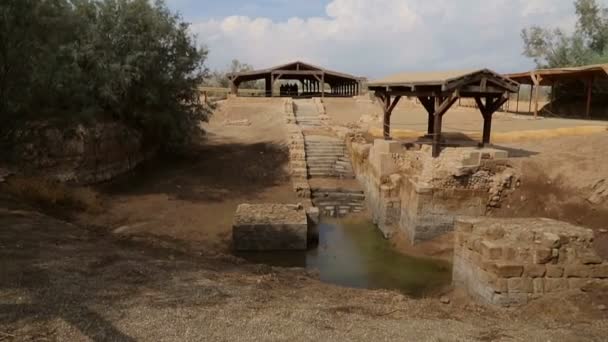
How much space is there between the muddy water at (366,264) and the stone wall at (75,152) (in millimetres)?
6357

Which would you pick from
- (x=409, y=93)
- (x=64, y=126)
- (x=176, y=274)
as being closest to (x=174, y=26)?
(x=64, y=126)

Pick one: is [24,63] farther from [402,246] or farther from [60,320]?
[402,246]

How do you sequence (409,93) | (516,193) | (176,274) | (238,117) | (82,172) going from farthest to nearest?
(238,117) → (82,172) → (409,93) → (516,193) → (176,274)

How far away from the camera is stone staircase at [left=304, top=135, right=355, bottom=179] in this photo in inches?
670

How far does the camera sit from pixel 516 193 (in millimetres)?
11055

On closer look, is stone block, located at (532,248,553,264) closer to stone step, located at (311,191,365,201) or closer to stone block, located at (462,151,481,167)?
stone block, located at (462,151,481,167)

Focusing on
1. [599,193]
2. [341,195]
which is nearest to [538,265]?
[599,193]

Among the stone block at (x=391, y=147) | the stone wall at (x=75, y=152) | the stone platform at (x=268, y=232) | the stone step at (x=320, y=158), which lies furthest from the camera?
the stone step at (x=320, y=158)

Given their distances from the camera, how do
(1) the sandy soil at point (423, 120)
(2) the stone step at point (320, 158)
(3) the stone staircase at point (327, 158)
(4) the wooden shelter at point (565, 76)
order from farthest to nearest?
(4) the wooden shelter at point (565, 76), (2) the stone step at point (320, 158), (1) the sandy soil at point (423, 120), (3) the stone staircase at point (327, 158)

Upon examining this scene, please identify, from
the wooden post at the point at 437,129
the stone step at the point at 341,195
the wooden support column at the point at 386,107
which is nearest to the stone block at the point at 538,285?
the wooden post at the point at 437,129

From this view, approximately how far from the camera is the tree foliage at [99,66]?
902 cm

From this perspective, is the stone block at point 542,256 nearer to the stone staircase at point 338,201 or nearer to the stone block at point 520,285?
the stone block at point 520,285

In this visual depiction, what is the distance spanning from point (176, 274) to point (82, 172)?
8.87 m

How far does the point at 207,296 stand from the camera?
17.5 ft
